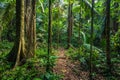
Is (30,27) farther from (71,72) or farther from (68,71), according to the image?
(71,72)

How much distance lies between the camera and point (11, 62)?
968cm

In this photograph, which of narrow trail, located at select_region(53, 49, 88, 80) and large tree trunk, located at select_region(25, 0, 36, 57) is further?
large tree trunk, located at select_region(25, 0, 36, 57)

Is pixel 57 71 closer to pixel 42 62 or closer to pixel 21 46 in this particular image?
pixel 42 62

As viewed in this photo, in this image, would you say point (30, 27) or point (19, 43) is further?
point (30, 27)

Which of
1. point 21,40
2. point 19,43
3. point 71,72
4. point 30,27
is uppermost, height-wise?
point 30,27

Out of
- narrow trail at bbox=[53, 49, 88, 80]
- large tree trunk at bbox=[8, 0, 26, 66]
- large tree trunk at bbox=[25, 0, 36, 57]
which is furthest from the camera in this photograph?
large tree trunk at bbox=[25, 0, 36, 57]

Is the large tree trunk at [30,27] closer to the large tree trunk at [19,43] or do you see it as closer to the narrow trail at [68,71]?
the large tree trunk at [19,43]

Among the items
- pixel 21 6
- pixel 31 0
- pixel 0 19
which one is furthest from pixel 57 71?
pixel 0 19

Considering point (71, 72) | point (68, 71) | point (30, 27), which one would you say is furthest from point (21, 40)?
point (71, 72)

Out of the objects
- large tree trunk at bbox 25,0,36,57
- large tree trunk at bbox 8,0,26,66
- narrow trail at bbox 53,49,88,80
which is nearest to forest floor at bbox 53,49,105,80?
narrow trail at bbox 53,49,88,80

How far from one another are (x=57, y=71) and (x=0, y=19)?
5212 mm

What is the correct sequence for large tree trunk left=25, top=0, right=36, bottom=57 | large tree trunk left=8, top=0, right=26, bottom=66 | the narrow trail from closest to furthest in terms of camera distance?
the narrow trail < large tree trunk left=8, top=0, right=26, bottom=66 < large tree trunk left=25, top=0, right=36, bottom=57

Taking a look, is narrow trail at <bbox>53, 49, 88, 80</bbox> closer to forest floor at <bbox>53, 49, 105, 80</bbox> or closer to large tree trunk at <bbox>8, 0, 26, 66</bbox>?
forest floor at <bbox>53, 49, 105, 80</bbox>

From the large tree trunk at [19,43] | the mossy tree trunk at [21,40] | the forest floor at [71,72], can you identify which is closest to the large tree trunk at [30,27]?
the mossy tree trunk at [21,40]
